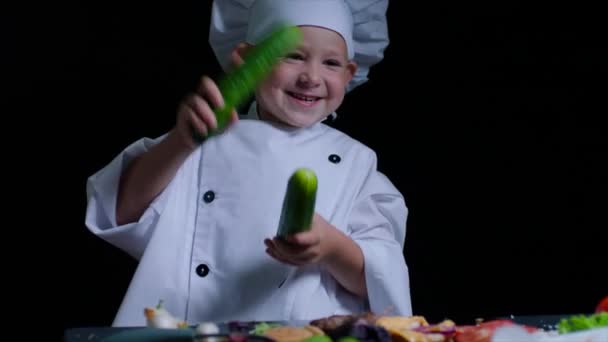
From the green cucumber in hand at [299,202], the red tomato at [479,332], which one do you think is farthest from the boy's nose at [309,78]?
the red tomato at [479,332]

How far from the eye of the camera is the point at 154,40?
207cm

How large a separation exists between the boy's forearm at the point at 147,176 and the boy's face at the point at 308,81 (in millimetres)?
200

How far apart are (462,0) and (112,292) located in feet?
3.07

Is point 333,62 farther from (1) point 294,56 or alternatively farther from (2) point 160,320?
(2) point 160,320

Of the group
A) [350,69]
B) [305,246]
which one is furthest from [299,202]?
[350,69]

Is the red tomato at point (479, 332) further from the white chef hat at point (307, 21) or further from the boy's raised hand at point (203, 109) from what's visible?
the white chef hat at point (307, 21)

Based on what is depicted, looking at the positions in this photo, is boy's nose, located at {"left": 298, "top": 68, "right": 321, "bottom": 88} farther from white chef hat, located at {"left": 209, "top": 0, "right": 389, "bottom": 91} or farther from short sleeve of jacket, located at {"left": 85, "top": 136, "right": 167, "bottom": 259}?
short sleeve of jacket, located at {"left": 85, "top": 136, "right": 167, "bottom": 259}

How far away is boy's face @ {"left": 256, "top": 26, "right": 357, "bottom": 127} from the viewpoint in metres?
1.54

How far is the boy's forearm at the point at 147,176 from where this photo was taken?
Answer: 1424 millimetres

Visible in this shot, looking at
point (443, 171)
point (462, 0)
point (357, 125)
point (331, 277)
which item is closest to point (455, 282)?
point (443, 171)

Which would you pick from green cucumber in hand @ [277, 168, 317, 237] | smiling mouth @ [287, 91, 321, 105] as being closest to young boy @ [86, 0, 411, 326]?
smiling mouth @ [287, 91, 321, 105]

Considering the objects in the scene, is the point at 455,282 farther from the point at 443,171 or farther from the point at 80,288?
the point at 80,288

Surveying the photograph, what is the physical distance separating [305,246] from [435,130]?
35.4 inches

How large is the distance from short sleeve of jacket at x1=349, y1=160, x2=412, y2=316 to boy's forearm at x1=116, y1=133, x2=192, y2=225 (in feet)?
0.95
